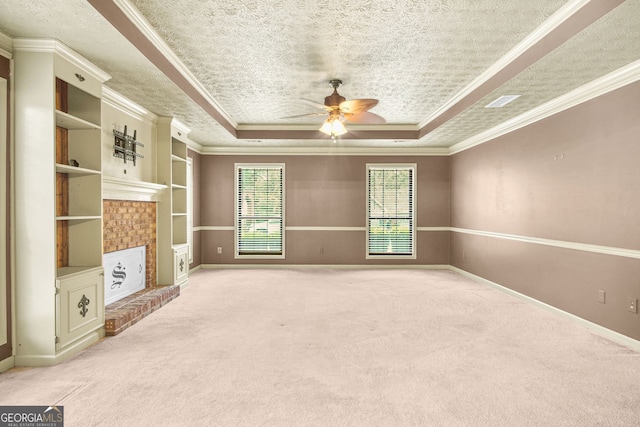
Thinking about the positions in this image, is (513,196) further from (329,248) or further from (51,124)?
(51,124)

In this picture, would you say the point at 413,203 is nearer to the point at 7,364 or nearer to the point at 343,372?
the point at 343,372

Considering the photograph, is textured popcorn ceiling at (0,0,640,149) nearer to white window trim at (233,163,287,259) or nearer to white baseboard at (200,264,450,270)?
white window trim at (233,163,287,259)

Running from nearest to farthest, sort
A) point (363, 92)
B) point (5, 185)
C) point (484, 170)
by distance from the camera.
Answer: point (5, 185) < point (363, 92) < point (484, 170)

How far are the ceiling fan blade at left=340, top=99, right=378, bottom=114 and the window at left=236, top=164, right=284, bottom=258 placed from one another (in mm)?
3587

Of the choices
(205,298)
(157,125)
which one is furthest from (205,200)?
(205,298)

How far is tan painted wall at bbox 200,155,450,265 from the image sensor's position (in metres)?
7.00

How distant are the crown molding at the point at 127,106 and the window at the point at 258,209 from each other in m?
2.62

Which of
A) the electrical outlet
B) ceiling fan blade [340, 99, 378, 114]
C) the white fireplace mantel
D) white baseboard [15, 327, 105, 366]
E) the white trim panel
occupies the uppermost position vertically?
ceiling fan blade [340, 99, 378, 114]

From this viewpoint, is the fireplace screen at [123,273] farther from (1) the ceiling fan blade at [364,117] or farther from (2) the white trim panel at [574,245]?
(2) the white trim panel at [574,245]

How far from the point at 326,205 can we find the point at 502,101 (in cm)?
391

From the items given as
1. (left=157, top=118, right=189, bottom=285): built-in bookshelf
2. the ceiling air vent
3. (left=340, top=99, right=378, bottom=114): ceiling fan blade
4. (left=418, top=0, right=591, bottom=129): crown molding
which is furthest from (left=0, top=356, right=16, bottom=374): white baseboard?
the ceiling air vent

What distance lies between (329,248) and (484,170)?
3.34m

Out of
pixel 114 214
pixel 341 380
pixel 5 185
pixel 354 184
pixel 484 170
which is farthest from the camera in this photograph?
pixel 354 184

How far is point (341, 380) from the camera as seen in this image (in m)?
2.37
